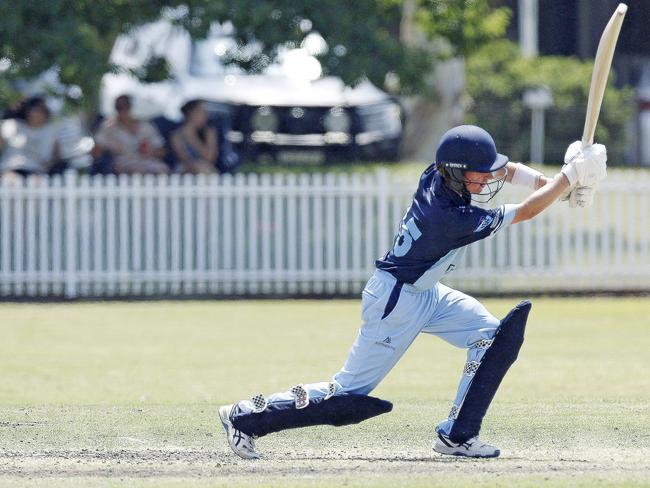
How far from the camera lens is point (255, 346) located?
11805mm

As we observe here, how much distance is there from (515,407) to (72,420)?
259 cm

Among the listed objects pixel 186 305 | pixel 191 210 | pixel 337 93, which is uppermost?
pixel 337 93

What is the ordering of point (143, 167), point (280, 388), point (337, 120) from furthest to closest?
1. point (337, 120)
2. point (143, 167)
3. point (280, 388)

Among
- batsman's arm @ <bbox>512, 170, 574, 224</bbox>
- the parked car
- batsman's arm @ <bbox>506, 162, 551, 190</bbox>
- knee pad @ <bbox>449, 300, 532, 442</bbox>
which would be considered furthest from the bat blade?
the parked car

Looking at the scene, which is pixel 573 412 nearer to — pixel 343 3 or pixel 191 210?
pixel 191 210

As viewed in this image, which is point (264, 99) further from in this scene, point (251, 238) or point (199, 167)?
point (251, 238)

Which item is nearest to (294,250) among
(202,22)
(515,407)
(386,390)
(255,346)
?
(202,22)

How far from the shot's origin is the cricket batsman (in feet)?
21.7

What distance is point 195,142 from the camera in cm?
1639

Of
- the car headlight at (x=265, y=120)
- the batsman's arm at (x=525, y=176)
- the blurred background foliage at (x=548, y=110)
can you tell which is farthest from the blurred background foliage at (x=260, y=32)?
the batsman's arm at (x=525, y=176)

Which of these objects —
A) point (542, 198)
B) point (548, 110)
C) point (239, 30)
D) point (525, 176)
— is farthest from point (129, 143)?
point (548, 110)

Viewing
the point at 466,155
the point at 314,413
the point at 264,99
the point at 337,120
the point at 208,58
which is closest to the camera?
the point at 466,155

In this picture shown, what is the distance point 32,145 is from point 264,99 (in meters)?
3.98

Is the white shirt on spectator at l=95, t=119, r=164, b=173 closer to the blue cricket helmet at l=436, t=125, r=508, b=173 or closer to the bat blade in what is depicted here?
the bat blade
